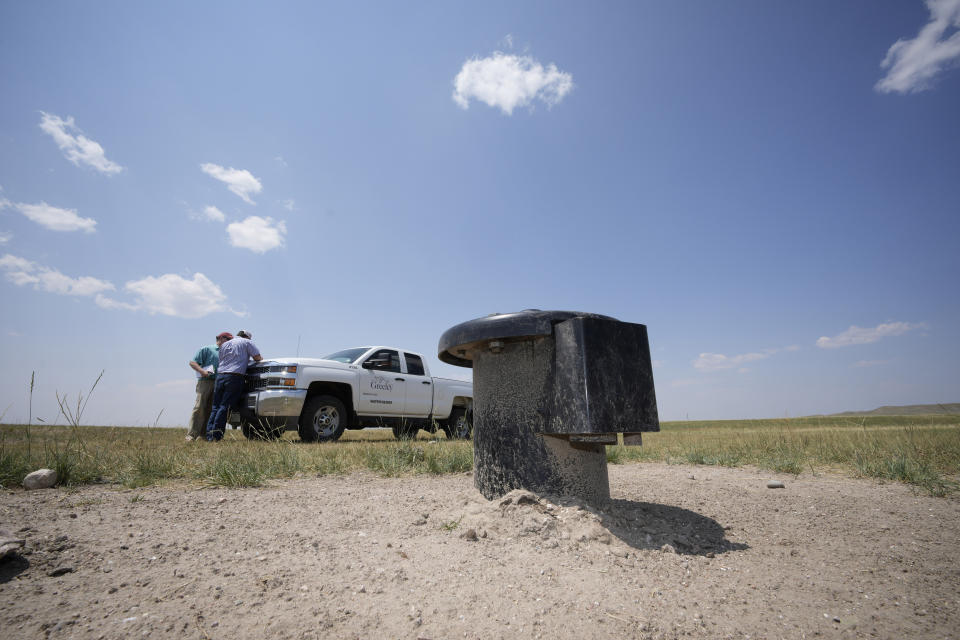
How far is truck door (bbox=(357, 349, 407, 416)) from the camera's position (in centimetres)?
811

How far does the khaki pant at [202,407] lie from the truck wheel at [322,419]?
190 cm

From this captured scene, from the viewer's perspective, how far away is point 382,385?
27.6 ft

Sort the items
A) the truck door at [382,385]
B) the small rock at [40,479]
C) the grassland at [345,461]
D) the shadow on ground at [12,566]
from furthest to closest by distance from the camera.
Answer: the truck door at [382,385] < the grassland at [345,461] < the small rock at [40,479] < the shadow on ground at [12,566]

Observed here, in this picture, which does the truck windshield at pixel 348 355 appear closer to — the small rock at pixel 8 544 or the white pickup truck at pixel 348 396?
the white pickup truck at pixel 348 396

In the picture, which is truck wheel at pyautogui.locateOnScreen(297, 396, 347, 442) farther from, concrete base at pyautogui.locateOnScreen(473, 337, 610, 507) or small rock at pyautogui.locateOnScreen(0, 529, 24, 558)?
small rock at pyautogui.locateOnScreen(0, 529, 24, 558)

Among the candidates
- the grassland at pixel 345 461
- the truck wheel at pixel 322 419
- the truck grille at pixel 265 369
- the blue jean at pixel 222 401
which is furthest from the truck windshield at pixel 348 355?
the grassland at pixel 345 461

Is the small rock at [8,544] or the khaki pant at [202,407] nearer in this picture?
the small rock at [8,544]

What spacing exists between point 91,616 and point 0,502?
80.2 inches

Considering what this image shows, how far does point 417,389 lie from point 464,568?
758 cm

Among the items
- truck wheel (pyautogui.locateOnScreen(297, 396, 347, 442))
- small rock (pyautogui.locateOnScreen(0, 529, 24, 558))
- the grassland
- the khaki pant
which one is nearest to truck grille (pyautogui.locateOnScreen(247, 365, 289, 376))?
truck wheel (pyautogui.locateOnScreen(297, 396, 347, 442))

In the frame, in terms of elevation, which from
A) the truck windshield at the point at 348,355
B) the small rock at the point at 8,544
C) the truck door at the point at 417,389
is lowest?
the small rock at the point at 8,544

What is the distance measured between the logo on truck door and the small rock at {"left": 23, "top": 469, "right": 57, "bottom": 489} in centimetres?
521

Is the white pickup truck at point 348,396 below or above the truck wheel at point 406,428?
above

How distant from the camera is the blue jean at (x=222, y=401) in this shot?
688cm
